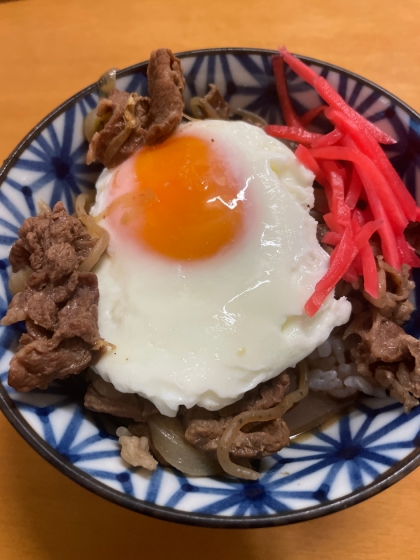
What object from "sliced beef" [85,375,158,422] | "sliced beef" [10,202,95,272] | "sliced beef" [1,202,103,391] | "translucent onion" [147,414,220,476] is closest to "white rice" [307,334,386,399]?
"translucent onion" [147,414,220,476]

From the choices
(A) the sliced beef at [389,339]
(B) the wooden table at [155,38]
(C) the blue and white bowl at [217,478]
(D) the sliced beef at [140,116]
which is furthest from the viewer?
(B) the wooden table at [155,38]

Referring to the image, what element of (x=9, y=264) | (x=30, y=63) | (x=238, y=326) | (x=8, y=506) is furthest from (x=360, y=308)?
(x=30, y=63)

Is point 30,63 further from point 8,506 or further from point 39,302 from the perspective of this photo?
point 8,506

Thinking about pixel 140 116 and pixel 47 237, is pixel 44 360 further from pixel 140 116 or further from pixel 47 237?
pixel 140 116

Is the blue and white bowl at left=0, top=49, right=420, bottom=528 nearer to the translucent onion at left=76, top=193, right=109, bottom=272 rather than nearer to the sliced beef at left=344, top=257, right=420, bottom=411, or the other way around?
the sliced beef at left=344, top=257, right=420, bottom=411

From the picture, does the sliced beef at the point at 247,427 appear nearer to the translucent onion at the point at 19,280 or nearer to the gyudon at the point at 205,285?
the gyudon at the point at 205,285

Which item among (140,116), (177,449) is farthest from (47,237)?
(177,449)

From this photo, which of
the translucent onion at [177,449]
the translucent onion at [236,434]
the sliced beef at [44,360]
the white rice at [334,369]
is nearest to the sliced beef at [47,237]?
the sliced beef at [44,360]
